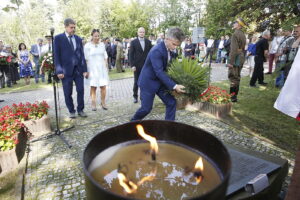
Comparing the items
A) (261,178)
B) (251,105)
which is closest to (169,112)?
(261,178)

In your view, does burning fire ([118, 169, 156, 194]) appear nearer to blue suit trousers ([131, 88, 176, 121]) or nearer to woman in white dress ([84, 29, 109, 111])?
blue suit trousers ([131, 88, 176, 121])

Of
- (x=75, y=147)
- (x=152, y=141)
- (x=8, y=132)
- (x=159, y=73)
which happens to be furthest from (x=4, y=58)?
(x=152, y=141)

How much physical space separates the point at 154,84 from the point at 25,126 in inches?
111

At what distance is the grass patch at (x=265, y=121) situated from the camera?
4.49 m

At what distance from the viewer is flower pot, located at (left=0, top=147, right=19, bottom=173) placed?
3.44 meters

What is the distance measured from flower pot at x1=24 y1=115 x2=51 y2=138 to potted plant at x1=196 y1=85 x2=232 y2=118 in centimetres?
395

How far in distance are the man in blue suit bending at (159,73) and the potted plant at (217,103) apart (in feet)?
6.77

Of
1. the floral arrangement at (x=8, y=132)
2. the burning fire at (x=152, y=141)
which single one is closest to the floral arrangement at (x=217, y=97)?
the floral arrangement at (x=8, y=132)

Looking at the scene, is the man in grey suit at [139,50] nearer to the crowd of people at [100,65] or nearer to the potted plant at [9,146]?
the crowd of people at [100,65]

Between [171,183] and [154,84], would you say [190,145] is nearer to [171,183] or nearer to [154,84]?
[171,183]

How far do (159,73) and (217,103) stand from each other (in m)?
2.96

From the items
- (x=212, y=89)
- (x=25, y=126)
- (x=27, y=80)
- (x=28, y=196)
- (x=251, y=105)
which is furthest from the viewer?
(x=27, y=80)

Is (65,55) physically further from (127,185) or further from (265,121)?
(265,121)

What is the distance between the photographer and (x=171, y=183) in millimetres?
1086
